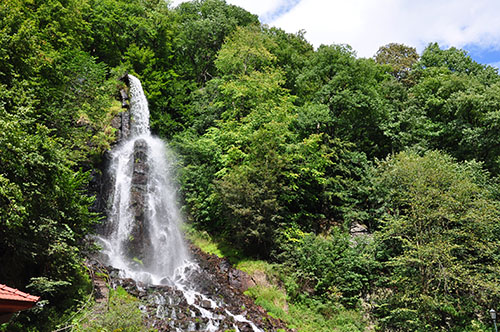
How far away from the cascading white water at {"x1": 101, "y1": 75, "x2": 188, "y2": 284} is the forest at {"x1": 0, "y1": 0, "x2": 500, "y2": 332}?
109 centimetres

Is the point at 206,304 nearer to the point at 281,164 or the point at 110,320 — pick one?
the point at 110,320

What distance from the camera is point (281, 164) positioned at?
55.3ft

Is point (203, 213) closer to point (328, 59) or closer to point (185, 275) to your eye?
point (185, 275)

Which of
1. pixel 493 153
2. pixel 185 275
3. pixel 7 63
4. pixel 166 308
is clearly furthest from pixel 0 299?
pixel 493 153

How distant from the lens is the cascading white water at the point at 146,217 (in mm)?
15414

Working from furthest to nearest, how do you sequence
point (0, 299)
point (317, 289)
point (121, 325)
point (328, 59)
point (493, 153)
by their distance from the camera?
point (328, 59) < point (493, 153) < point (317, 289) < point (121, 325) < point (0, 299)

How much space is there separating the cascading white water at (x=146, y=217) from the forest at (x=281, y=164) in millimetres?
1093

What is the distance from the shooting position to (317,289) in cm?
1484

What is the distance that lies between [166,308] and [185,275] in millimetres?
3689

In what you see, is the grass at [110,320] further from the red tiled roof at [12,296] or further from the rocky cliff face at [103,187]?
the rocky cliff face at [103,187]

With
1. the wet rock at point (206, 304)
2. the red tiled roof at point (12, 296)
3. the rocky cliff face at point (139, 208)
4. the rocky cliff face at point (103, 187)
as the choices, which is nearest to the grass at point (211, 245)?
the rocky cliff face at point (139, 208)

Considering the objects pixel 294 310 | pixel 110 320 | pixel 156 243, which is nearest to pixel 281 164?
pixel 294 310

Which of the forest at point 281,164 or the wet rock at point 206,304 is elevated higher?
the forest at point 281,164

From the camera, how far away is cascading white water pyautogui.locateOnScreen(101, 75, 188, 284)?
1541cm
